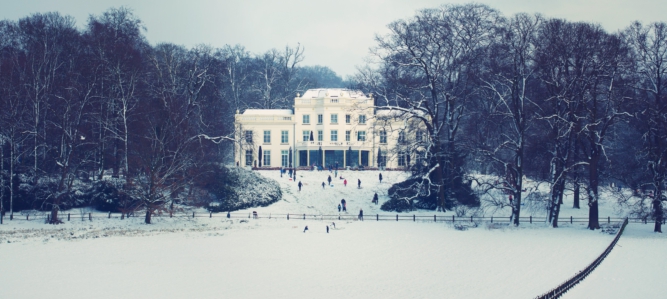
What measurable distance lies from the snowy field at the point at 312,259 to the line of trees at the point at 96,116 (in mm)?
3278

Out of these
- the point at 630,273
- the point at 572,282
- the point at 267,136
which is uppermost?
the point at 267,136

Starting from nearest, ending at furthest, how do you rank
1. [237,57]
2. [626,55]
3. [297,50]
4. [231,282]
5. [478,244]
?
[231,282], [478,244], [626,55], [297,50], [237,57]

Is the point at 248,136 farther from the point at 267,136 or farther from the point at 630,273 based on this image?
the point at 630,273

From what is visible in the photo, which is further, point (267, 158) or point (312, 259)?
point (267, 158)

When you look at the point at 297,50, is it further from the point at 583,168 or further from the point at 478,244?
the point at 478,244

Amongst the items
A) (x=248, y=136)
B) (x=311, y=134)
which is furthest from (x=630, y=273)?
(x=248, y=136)

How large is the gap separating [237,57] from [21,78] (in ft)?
205

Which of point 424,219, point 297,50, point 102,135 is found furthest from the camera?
point 297,50

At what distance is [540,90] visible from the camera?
3950cm

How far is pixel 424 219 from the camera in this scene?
41.4 m

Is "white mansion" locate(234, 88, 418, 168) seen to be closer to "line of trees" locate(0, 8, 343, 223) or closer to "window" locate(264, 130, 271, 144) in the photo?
"window" locate(264, 130, 271, 144)

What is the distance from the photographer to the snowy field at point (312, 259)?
22.2m

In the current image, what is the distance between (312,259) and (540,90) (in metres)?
20.2

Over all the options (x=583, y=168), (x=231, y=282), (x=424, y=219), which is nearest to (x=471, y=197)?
(x=424, y=219)
